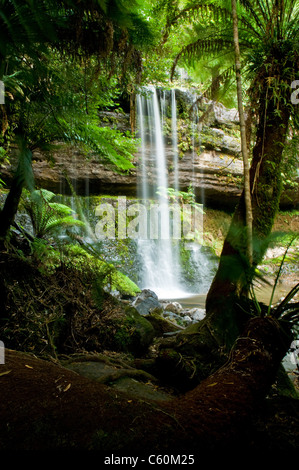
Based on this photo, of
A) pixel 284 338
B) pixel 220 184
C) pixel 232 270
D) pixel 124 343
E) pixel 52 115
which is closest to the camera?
pixel 284 338

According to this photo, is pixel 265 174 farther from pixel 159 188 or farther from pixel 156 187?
pixel 156 187

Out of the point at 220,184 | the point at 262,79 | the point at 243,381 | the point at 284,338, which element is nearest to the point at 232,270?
the point at 284,338

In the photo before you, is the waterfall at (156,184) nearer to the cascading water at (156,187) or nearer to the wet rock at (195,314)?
the cascading water at (156,187)

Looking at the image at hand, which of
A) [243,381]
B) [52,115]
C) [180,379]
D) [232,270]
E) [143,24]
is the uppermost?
[143,24]

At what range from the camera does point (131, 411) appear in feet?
2.77

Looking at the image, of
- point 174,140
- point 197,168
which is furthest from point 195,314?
point 174,140

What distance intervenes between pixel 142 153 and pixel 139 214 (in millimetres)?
2521

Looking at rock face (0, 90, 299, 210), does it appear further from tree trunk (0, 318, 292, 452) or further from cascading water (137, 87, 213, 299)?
tree trunk (0, 318, 292, 452)

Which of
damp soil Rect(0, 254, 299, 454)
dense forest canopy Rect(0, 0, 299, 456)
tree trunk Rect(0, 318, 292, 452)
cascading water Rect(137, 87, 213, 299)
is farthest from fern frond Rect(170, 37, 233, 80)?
cascading water Rect(137, 87, 213, 299)

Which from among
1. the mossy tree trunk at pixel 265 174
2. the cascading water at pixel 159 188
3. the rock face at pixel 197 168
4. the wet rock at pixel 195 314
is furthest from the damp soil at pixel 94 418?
the rock face at pixel 197 168

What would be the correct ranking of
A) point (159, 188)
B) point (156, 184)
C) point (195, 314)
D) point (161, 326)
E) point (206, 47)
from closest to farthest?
1. point (206, 47)
2. point (161, 326)
3. point (195, 314)
4. point (159, 188)
5. point (156, 184)

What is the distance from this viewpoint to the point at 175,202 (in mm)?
10531

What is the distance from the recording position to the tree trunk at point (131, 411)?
700 millimetres
